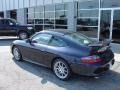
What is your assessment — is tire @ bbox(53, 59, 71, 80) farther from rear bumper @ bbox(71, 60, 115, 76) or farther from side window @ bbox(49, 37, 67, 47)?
side window @ bbox(49, 37, 67, 47)

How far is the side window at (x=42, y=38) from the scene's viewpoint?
285 inches

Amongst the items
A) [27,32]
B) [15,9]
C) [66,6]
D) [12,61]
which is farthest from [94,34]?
[15,9]

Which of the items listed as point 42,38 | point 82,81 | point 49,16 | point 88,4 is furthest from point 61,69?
point 49,16

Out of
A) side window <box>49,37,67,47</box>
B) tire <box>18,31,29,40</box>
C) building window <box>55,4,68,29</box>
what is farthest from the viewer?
building window <box>55,4,68,29</box>

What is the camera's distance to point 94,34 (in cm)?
1548

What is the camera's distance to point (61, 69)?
21.3 feet

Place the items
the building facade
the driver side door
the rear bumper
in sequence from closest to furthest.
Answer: the rear bumper
the driver side door
the building facade

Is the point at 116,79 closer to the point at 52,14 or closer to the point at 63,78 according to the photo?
the point at 63,78

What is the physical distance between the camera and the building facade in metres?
13.9

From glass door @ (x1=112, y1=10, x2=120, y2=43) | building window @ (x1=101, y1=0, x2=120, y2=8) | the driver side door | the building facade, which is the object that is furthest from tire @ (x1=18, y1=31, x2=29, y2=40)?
the driver side door

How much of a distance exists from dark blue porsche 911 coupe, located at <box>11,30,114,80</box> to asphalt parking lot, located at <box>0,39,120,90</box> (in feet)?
1.04

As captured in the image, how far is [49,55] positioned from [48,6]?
14.2 metres

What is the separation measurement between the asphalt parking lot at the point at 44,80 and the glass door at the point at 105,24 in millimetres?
6662

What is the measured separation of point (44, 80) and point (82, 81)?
114 centimetres
